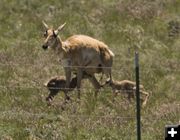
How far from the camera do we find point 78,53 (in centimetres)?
1914

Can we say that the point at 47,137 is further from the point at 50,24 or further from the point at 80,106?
the point at 50,24

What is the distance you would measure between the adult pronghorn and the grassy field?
602 mm

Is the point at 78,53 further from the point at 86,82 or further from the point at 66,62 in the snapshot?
the point at 86,82

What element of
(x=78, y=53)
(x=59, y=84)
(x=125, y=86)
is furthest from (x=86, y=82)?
(x=59, y=84)

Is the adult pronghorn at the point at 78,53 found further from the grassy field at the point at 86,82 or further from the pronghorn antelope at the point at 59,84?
the grassy field at the point at 86,82

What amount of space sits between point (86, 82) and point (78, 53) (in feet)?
5.94

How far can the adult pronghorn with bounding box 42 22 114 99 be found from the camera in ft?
61.9

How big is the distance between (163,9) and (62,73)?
892cm

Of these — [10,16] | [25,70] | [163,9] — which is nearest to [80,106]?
[25,70]

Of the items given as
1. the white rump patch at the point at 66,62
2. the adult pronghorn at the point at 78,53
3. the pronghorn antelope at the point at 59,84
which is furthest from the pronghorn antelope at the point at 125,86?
the white rump patch at the point at 66,62

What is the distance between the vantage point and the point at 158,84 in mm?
20359

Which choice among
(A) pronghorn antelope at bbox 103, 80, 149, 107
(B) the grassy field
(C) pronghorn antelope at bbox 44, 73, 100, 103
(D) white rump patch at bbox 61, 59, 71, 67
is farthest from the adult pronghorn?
(B) the grassy field

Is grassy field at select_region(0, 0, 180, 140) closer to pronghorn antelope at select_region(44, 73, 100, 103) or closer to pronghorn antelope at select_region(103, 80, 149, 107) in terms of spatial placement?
pronghorn antelope at select_region(44, 73, 100, 103)

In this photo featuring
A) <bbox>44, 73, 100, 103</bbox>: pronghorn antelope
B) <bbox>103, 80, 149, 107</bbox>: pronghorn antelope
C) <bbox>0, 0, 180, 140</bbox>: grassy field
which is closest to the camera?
<bbox>0, 0, 180, 140</bbox>: grassy field
